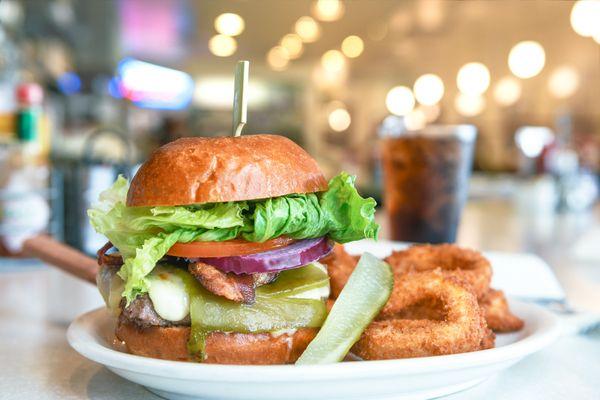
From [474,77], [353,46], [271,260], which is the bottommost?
[271,260]

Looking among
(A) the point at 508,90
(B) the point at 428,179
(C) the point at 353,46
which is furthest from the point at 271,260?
(A) the point at 508,90

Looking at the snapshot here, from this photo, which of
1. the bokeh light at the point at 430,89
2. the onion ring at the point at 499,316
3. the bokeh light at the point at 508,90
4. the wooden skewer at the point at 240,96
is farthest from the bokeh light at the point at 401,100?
the wooden skewer at the point at 240,96

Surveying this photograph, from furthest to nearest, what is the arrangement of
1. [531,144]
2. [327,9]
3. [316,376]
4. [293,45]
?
[293,45], [327,9], [531,144], [316,376]

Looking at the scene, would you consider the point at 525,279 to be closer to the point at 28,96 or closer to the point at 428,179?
the point at 428,179

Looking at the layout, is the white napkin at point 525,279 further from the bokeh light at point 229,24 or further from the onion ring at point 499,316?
the bokeh light at point 229,24

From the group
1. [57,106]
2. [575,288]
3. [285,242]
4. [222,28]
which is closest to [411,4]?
[222,28]

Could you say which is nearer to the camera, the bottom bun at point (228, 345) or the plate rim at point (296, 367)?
the plate rim at point (296, 367)
